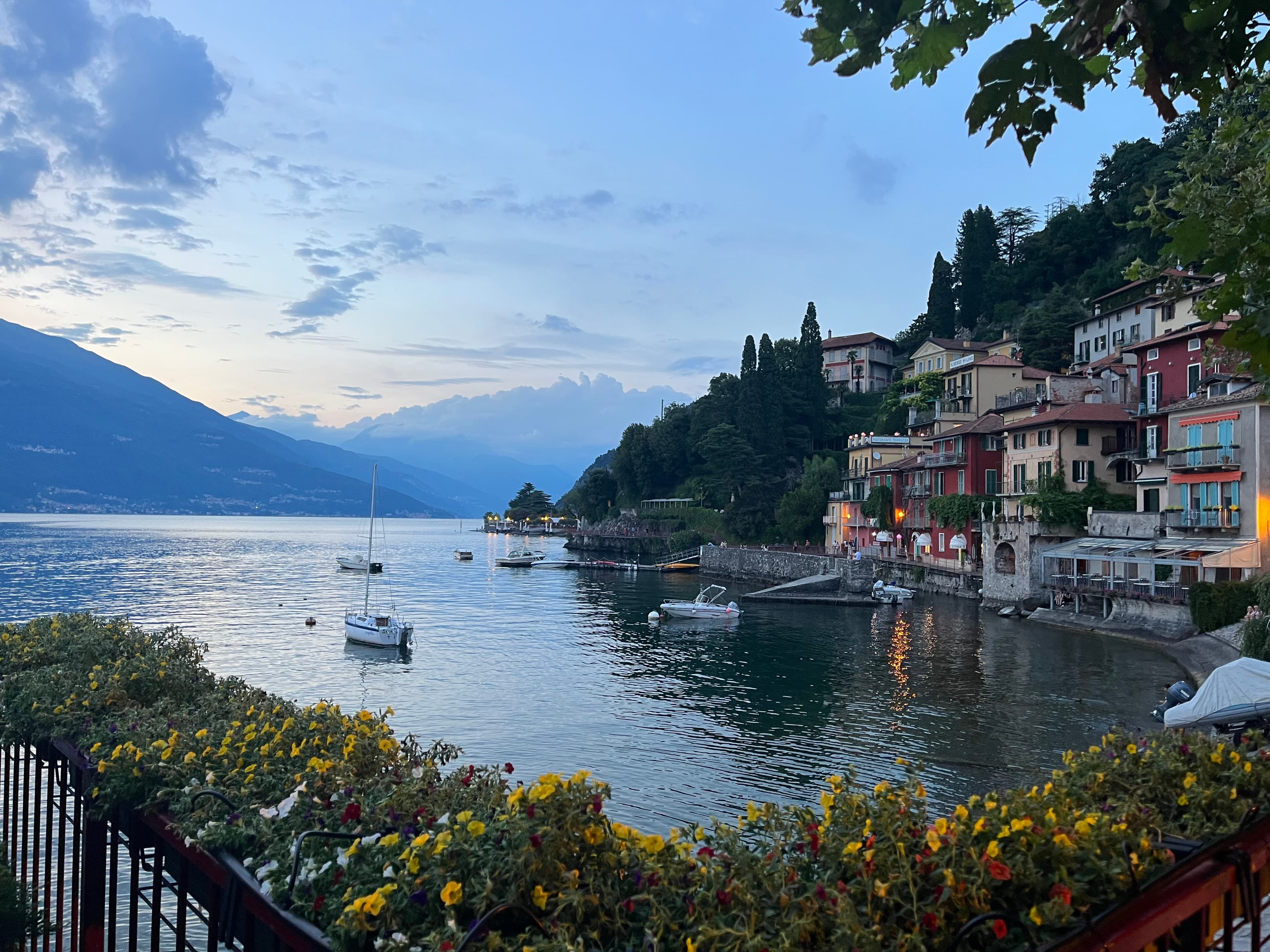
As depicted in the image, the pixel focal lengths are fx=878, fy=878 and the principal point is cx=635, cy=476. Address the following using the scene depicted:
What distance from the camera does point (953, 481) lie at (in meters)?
60.6

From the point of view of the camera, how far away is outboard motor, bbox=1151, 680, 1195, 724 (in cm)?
2281

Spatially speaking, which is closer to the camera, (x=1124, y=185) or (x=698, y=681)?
(x=698, y=681)

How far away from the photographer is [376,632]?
4103 centimetres

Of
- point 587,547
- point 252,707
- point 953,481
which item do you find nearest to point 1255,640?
point 252,707

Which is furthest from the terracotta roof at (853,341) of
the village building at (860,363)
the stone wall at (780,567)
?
the stone wall at (780,567)

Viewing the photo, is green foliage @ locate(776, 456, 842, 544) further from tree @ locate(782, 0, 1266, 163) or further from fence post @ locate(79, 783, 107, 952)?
tree @ locate(782, 0, 1266, 163)

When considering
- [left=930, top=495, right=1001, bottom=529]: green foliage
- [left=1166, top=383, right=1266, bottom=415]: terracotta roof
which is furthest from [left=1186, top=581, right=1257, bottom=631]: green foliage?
[left=930, top=495, right=1001, bottom=529]: green foliage

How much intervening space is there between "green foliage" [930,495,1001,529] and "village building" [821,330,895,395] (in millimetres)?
52209

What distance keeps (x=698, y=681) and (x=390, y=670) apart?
12632mm

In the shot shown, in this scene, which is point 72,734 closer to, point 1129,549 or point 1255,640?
point 1255,640

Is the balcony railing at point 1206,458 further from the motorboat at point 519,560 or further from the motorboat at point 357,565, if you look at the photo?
the motorboat at point 357,565

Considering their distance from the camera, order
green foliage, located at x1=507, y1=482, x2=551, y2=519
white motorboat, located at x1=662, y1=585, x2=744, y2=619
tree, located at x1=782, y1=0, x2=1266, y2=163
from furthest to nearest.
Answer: green foliage, located at x1=507, y1=482, x2=551, y2=519, white motorboat, located at x1=662, y1=585, x2=744, y2=619, tree, located at x1=782, y1=0, x2=1266, y2=163

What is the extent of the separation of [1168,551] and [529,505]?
500 feet

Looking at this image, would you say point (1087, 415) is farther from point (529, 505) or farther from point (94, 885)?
point (529, 505)
